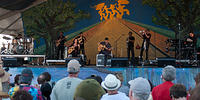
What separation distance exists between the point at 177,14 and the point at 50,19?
21.4ft

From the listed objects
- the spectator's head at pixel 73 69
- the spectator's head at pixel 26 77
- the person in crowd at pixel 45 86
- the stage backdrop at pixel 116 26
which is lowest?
the person in crowd at pixel 45 86

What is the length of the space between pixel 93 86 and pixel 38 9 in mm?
12367

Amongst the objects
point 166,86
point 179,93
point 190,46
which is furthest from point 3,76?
point 190,46

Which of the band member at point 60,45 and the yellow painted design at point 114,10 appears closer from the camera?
the band member at point 60,45

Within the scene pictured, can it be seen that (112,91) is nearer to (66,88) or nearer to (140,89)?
(140,89)

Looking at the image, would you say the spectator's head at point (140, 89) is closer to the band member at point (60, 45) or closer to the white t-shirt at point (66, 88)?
the white t-shirt at point (66, 88)

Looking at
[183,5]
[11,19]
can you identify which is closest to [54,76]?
[11,19]

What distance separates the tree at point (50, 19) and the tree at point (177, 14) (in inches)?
165

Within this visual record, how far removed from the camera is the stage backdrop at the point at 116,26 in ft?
40.9

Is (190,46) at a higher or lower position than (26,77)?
higher

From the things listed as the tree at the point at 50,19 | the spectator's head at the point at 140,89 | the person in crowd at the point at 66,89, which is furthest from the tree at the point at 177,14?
the spectator's head at the point at 140,89

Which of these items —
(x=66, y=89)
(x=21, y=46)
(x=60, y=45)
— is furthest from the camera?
(x=21, y=46)

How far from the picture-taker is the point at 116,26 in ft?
42.9

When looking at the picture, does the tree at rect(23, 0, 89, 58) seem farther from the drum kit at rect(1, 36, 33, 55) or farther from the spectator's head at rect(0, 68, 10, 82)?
the spectator's head at rect(0, 68, 10, 82)
